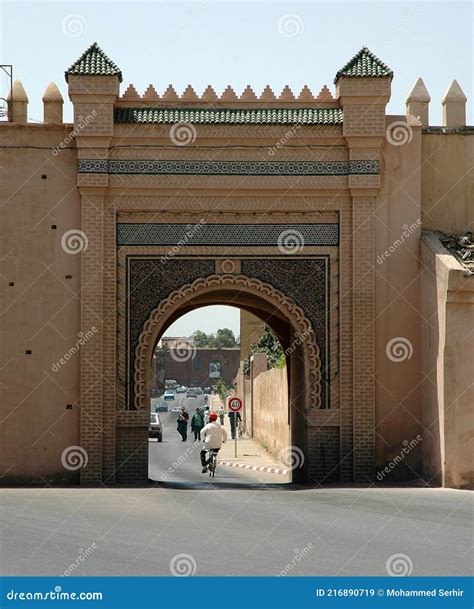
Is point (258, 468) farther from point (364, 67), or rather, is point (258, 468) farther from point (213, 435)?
point (364, 67)

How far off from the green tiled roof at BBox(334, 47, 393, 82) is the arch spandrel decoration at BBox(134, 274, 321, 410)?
3.41 metres

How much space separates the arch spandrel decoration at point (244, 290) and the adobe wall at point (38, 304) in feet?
3.24

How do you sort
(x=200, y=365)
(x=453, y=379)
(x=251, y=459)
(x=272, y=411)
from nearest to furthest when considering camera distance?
(x=453, y=379) < (x=251, y=459) < (x=272, y=411) < (x=200, y=365)

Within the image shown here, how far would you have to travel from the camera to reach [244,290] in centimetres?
1827

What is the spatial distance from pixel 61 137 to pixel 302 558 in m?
10.3

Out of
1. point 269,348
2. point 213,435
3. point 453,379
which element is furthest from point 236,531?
point 269,348

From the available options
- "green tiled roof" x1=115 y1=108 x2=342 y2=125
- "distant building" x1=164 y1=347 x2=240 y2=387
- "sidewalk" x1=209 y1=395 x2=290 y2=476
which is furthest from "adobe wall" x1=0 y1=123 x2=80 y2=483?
"distant building" x1=164 y1=347 x2=240 y2=387

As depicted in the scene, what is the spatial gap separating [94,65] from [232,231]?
3.21 metres

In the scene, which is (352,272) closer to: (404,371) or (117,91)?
(404,371)

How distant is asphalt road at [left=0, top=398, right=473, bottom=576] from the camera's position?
916 cm

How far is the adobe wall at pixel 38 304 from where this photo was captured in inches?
706

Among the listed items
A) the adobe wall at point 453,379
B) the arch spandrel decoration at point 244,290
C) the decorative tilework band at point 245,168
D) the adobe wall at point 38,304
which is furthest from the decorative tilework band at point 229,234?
the adobe wall at point 453,379

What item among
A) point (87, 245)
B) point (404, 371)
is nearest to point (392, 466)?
point (404, 371)

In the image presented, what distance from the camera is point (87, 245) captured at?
18078 mm
